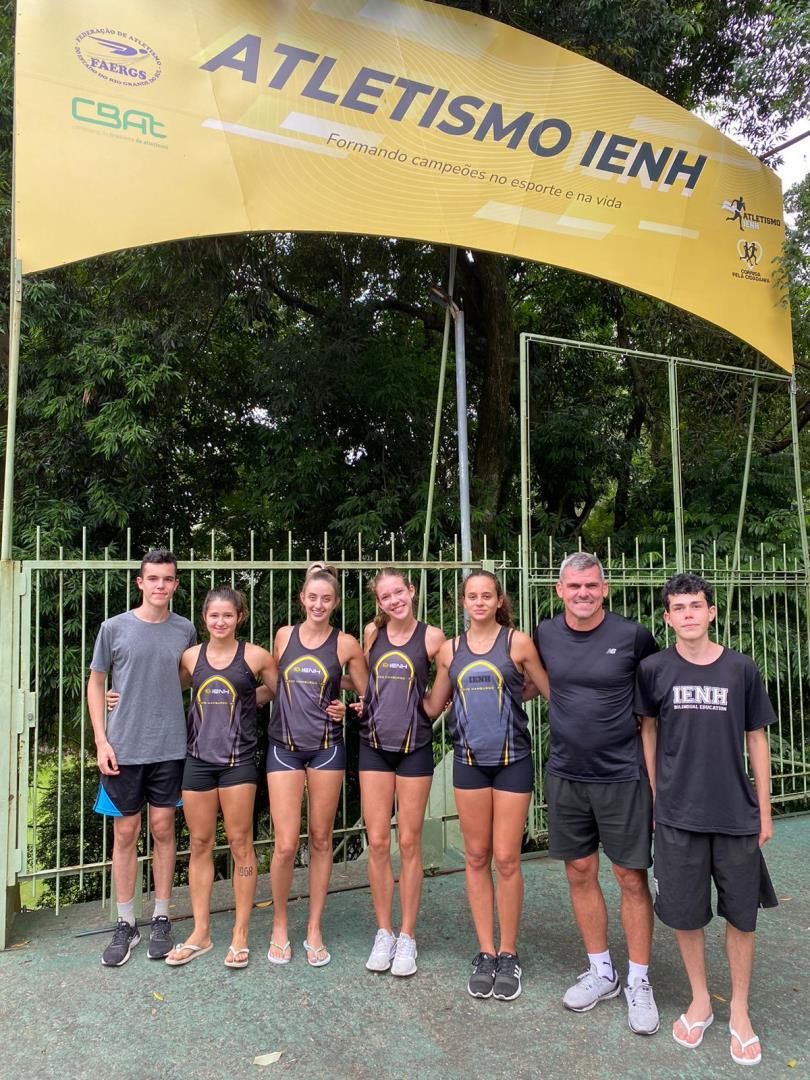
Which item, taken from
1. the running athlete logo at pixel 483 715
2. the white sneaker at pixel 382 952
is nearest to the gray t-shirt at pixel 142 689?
the white sneaker at pixel 382 952

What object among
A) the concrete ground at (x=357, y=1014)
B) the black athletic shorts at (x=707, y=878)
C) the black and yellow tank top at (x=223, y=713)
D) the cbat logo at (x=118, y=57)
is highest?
the cbat logo at (x=118, y=57)

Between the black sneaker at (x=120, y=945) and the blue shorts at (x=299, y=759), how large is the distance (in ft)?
3.67

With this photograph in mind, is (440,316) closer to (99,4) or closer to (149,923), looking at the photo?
(99,4)

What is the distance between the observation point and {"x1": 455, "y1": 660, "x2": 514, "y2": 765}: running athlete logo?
337 cm

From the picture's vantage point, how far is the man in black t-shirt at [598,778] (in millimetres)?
3148

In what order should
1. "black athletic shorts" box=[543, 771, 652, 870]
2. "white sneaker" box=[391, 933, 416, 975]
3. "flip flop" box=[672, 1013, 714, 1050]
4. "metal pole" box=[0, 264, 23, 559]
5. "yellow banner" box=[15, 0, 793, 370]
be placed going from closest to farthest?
1. "flip flop" box=[672, 1013, 714, 1050]
2. "black athletic shorts" box=[543, 771, 652, 870]
3. "white sneaker" box=[391, 933, 416, 975]
4. "metal pole" box=[0, 264, 23, 559]
5. "yellow banner" box=[15, 0, 793, 370]

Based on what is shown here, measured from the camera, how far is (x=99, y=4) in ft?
14.2

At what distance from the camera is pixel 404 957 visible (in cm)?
356

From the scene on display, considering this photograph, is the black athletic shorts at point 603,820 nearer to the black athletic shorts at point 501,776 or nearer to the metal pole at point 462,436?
the black athletic shorts at point 501,776

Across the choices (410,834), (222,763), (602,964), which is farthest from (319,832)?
(602,964)

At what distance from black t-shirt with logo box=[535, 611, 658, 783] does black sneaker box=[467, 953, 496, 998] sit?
3.08 ft

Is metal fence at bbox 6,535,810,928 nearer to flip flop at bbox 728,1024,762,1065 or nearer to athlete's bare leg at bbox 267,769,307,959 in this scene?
athlete's bare leg at bbox 267,769,307,959

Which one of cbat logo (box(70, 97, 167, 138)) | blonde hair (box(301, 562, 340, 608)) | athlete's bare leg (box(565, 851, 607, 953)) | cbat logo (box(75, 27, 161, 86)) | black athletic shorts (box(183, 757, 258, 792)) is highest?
cbat logo (box(75, 27, 161, 86))

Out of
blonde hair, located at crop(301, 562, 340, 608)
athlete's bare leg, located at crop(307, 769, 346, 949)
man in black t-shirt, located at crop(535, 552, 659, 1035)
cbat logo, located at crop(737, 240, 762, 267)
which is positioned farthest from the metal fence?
cbat logo, located at crop(737, 240, 762, 267)
